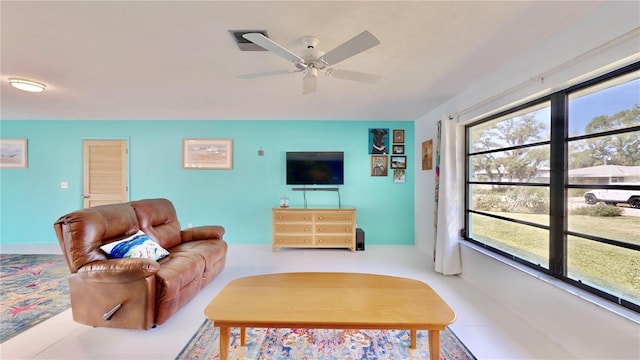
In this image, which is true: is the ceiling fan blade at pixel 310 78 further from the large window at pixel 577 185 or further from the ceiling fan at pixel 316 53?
the large window at pixel 577 185

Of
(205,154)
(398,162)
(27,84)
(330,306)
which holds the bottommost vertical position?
(330,306)

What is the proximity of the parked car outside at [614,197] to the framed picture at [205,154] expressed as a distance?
4.42 meters

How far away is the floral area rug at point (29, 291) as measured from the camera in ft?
6.73

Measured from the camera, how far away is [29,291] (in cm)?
256

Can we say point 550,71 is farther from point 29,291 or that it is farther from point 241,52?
point 29,291

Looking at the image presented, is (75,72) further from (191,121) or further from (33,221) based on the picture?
(33,221)

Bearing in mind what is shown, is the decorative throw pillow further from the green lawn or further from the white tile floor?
the green lawn

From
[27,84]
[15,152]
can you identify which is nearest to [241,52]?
[27,84]

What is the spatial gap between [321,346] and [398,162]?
3341mm

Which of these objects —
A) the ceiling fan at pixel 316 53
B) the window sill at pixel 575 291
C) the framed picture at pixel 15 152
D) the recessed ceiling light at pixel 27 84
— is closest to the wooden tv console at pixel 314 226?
the window sill at pixel 575 291

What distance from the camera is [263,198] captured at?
4.43 meters

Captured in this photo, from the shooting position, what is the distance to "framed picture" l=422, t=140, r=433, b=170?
376 centimetres

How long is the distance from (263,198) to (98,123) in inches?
128

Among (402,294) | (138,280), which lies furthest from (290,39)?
(138,280)
